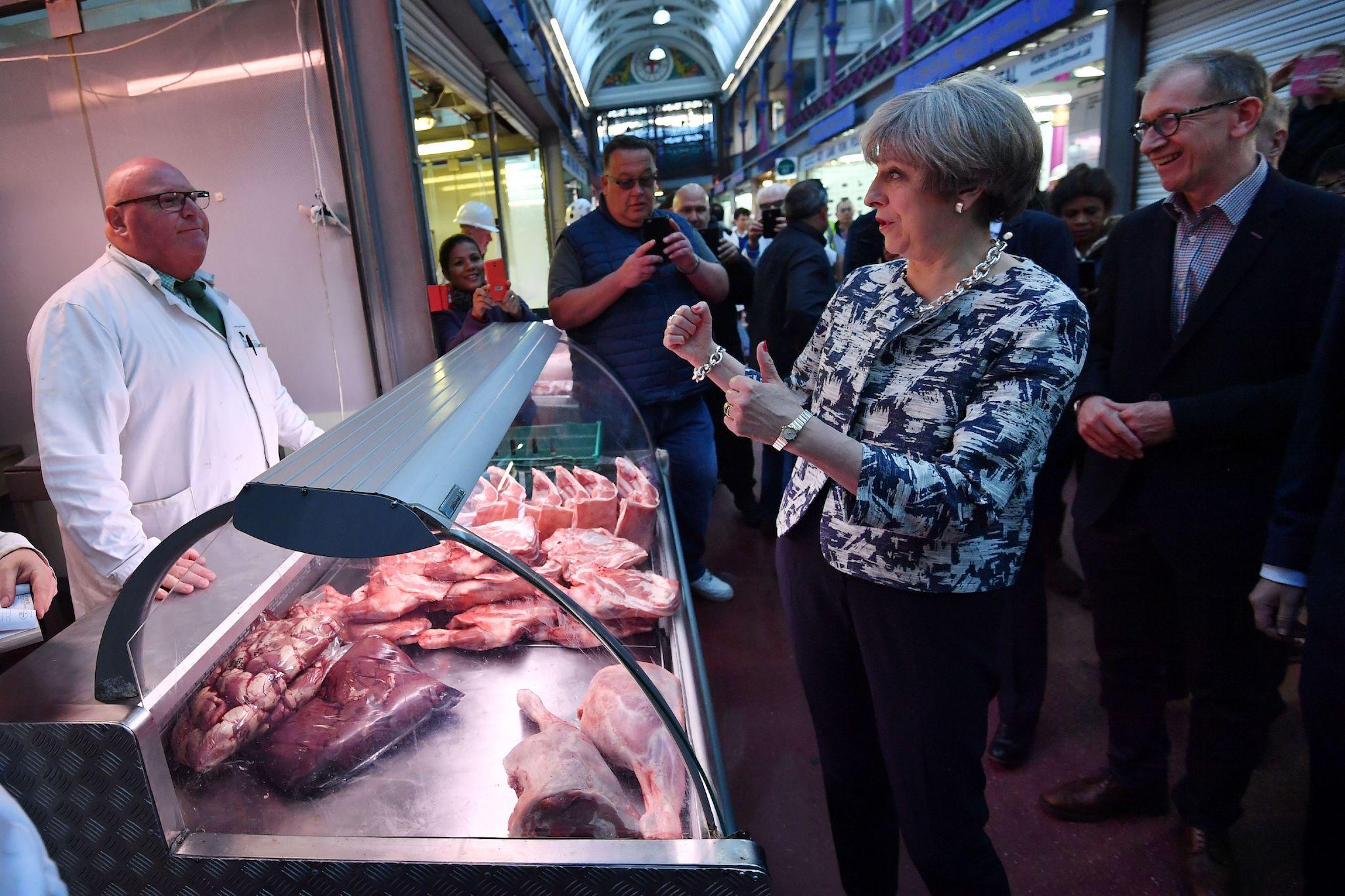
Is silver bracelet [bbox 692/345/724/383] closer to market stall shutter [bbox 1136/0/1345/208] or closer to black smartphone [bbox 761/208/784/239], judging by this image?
black smartphone [bbox 761/208/784/239]

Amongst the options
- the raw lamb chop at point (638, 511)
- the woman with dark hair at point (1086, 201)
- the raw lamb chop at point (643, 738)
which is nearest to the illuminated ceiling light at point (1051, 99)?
the woman with dark hair at point (1086, 201)

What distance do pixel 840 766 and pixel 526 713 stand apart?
2.39ft

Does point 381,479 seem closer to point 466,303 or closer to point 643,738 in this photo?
point 643,738

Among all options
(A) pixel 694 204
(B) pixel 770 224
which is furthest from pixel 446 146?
(B) pixel 770 224

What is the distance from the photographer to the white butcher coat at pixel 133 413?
1904 millimetres

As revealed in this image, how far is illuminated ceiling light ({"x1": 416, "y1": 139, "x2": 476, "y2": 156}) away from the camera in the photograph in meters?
7.88

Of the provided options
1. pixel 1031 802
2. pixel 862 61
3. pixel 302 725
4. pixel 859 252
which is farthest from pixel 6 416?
pixel 862 61

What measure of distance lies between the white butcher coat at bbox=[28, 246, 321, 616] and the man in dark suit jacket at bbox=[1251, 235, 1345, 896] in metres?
2.69

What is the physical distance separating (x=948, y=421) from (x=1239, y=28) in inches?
205

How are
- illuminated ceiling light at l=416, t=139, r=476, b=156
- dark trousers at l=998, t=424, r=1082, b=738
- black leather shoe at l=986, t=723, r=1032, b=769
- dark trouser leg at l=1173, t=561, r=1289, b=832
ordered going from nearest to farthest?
dark trouser leg at l=1173, t=561, r=1289, b=832
dark trousers at l=998, t=424, r=1082, b=738
black leather shoe at l=986, t=723, r=1032, b=769
illuminated ceiling light at l=416, t=139, r=476, b=156

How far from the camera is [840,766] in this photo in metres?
1.61

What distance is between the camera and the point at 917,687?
53.8 inches

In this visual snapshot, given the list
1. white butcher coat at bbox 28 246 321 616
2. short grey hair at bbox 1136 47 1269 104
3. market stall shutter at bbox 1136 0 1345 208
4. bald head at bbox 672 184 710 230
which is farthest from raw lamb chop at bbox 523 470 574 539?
market stall shutter at bbox 1136 0 1345 208

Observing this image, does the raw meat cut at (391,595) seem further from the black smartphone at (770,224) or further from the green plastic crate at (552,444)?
the black smartphone at (770,224)
